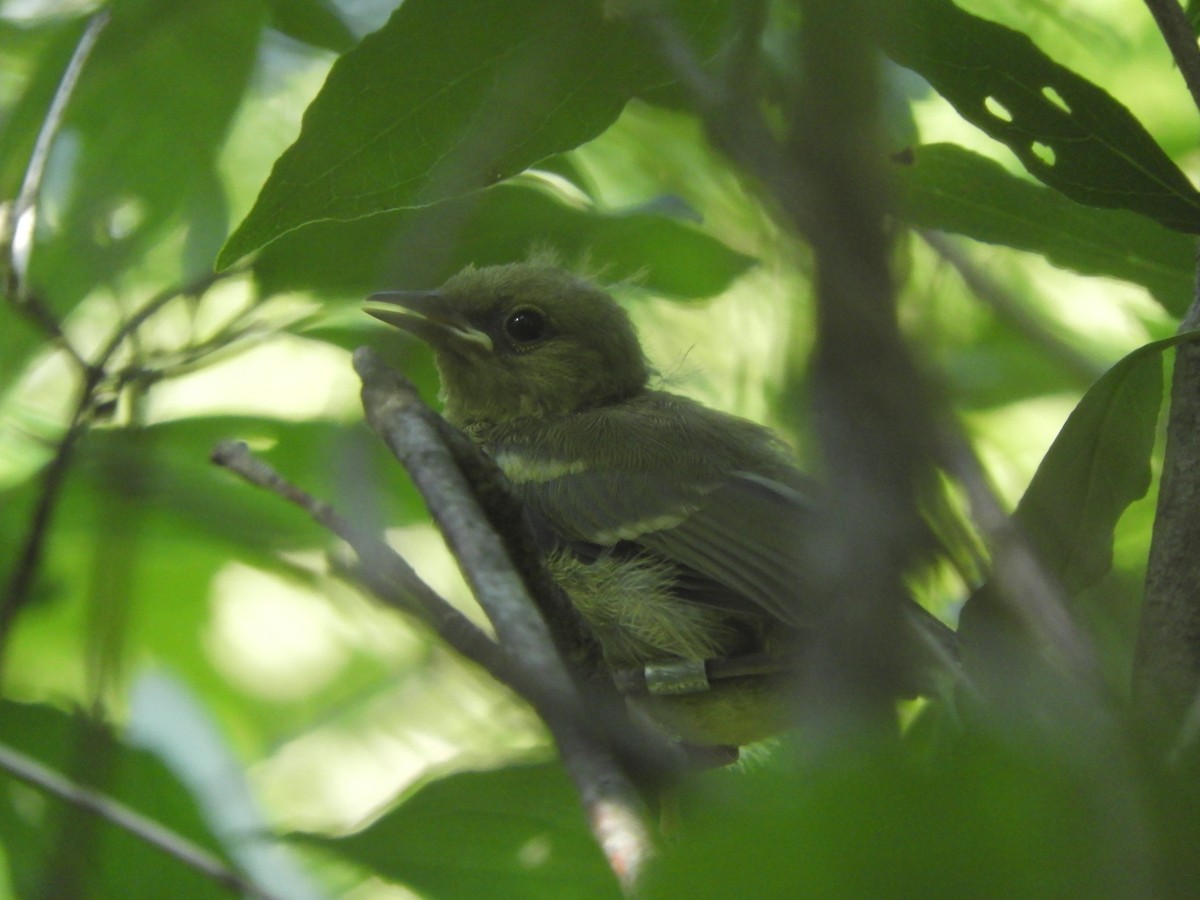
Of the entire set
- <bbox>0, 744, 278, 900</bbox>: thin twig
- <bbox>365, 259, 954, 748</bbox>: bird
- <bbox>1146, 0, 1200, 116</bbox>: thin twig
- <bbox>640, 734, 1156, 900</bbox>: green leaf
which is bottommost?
<bbox>365, 259, 954, 748</bbox>: bird

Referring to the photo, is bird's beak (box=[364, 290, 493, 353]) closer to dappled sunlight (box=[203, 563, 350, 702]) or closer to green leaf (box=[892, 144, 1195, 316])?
dappled sunlight (box=[203, 563, 350, 702])

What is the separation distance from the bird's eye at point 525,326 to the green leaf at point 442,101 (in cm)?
177

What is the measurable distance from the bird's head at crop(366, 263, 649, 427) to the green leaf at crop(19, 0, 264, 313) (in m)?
0.87

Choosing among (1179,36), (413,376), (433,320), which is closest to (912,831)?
(1179,36)

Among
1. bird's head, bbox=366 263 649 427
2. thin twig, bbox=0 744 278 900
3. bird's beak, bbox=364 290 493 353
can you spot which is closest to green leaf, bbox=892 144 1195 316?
thin twig, bbox=0 744 278 900

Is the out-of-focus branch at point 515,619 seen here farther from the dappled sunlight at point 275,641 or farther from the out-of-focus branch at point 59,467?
the dappled sunlight at point 275,641

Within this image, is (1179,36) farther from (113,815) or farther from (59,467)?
(59,467)

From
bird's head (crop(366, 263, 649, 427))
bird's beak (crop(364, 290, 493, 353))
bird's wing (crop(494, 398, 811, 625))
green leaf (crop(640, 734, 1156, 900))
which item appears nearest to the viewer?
green leaf (crop(640, 734, 1156, 900))

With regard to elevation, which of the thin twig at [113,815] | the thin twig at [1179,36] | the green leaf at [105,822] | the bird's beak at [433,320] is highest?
the thin twig at [1179,36]

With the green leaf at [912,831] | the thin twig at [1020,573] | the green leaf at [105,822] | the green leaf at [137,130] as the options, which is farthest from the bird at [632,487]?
the green leaf at [912,831]

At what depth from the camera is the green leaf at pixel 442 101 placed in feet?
5.05

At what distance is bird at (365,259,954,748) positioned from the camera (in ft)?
8.23

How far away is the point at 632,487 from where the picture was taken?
2.87m

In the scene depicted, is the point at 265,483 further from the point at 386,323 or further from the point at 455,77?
the point at 386,323
